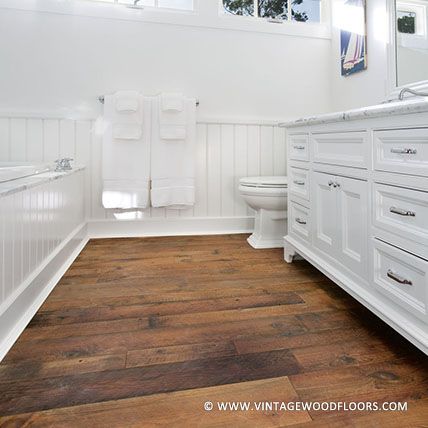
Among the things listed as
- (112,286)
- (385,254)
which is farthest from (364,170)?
(112,286)

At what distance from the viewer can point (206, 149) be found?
102 inches

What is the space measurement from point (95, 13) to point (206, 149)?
120 cm

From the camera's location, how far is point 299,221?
175 centimetres

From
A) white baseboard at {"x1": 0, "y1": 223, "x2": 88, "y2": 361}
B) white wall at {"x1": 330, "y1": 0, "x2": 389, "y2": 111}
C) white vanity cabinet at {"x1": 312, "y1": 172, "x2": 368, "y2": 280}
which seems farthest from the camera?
white wall at {"x1": 330, "y1": 0, "x2": 389, "y2": 111}

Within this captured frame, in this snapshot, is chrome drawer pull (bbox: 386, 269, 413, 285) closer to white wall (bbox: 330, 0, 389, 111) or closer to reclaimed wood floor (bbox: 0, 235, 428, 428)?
reclaimed wood floor (bbox: 0, 235, 428, 428)

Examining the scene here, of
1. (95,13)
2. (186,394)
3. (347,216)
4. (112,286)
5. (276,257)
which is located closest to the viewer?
(186,394)

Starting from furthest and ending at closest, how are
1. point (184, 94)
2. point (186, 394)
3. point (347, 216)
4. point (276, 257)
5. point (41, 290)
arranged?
point (184, 94)
point (276, 257)
point (41, 290)
point (347, 216)
point (186, 394)

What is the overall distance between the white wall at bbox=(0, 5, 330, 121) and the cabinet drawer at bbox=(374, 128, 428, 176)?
1662 mm

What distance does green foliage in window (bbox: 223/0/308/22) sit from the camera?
259cm

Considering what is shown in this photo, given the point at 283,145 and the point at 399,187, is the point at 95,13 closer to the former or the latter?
the point at 283,145

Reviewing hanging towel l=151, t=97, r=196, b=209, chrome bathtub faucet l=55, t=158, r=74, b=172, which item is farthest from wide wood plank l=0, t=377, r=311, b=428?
hanging towel l=151, t=97, r=196, b=209

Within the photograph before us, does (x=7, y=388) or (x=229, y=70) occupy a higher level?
(x=229, y=70)

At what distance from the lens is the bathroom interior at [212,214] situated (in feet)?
2.94

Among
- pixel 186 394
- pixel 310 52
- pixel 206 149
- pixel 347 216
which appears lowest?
pixel 186 394
